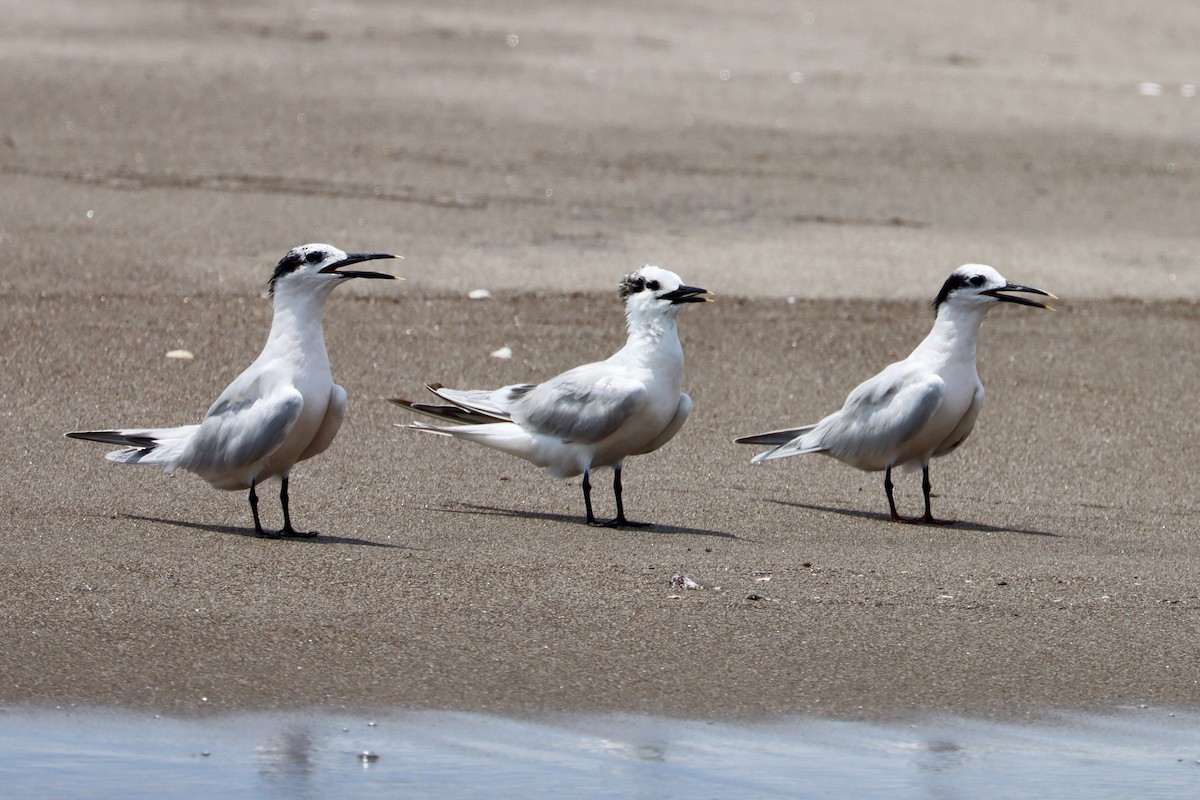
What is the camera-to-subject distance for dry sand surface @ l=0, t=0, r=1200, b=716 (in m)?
5.12

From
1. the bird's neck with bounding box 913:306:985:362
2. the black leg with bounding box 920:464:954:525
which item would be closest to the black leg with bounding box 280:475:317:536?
the black leg with bounding box 920:464:954:525

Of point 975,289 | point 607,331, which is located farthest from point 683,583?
point 607,331

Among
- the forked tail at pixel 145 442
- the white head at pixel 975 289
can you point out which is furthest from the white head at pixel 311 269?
the white head at pixel 975 289

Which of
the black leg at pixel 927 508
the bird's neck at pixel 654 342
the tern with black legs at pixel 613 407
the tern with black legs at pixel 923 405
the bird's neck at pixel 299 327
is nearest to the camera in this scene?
the bird's neck at pixel 299 327

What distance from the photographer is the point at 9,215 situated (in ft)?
34.3

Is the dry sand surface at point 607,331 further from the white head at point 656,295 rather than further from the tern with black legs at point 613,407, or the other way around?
the white head at point 656,295

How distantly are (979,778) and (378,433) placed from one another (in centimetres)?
392

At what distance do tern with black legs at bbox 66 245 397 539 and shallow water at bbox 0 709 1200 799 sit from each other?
173cm

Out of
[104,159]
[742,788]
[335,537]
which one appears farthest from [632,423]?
[104,159]

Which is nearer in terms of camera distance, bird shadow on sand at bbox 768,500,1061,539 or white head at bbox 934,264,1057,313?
bird shadow on sand at bbox 768,500,1061,539

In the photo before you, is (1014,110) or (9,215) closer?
(9,215)

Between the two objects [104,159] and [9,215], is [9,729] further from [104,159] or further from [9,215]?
[104,159]

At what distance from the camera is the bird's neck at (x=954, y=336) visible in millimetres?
7254

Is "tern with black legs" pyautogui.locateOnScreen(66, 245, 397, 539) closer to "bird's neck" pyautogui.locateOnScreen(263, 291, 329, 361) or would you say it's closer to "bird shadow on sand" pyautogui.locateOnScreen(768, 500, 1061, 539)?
"bird's neck" pyautogui.locateOnScreen(263, 291, 329, 361)
